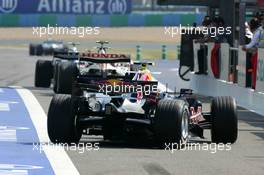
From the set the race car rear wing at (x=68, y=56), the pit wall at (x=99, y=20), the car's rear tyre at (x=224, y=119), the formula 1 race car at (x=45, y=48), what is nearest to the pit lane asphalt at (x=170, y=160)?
the car's rear tyre at (x=224, y=119)

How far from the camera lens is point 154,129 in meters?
14.4

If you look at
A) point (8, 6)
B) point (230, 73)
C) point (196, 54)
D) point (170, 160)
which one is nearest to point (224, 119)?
point (170, 160)

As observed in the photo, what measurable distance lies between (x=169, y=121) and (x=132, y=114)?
0.76 meters

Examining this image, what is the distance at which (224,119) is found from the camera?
14953 mm

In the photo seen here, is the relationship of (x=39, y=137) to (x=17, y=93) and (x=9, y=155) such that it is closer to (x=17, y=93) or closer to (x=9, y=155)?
(x=9, y=155)

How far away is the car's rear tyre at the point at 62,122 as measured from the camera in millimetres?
14648

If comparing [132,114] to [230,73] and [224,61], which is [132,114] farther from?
[224,61]

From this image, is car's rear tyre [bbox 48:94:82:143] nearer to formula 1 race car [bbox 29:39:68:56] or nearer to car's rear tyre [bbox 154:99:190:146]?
car's rear tyre [bbox 154:99:190:146]

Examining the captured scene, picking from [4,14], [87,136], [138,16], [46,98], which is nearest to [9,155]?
[87,136]

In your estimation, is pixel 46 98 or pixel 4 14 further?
Result: pixel 4 14

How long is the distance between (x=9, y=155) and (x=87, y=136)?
9.96ft

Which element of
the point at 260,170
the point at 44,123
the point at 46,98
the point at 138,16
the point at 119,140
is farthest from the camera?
the point at 138,16

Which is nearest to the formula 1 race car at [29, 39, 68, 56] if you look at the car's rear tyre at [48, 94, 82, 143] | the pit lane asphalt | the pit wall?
the pit wall

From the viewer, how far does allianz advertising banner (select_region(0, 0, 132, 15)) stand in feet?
240
